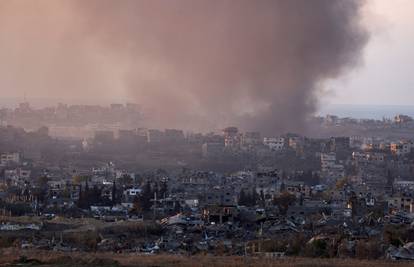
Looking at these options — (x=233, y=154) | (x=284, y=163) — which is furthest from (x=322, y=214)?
(x=233, y=154)

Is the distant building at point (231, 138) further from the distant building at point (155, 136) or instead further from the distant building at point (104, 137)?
the distant building at point (104, 137)

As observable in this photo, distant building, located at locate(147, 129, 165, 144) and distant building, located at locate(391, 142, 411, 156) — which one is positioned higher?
distant building, located at locate(147, 129, 165, 144)

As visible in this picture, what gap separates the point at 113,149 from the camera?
1549 inches

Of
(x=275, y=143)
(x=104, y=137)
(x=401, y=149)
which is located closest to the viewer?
(x=401, y=149)

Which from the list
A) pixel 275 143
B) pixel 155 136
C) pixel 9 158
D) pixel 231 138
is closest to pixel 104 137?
pixel 155 136

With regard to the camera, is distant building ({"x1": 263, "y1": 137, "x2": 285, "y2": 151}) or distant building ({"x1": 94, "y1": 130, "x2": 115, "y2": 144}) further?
distant building ({"x1": 94, "y1": 130, "x2": 115, "y2": 144})

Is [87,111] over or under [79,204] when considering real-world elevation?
over

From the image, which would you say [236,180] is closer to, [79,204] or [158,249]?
[79,204]

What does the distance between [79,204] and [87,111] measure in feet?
130

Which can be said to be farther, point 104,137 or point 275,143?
point 104,137

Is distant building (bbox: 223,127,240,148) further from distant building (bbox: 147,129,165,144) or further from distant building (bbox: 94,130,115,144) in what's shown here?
distant building (bbox: 94,130,115,144)

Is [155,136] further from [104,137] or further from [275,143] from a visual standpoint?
[275,143]

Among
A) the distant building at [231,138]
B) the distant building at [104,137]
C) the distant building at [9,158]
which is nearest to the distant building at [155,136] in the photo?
the distant building at [104,137]

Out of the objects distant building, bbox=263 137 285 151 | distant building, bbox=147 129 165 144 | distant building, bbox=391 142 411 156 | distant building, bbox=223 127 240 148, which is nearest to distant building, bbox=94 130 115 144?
distant building, bbox=147 129 165 144
